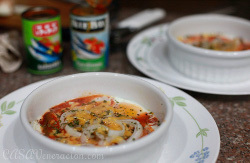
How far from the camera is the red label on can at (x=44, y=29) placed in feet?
3.87

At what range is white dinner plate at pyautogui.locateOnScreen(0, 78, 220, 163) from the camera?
2.44ft

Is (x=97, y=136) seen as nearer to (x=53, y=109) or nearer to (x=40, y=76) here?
(x=53, y=109)

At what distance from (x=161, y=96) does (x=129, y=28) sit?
882 millimetres

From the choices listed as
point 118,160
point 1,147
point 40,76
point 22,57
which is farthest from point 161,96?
point 22,57

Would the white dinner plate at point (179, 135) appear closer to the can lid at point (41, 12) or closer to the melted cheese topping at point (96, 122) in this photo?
the melted cheese topping at point (96, 122)

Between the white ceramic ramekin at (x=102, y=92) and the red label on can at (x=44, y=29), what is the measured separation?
0.37 meters

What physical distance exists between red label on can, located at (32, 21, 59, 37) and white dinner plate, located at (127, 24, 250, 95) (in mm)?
346

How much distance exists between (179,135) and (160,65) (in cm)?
56

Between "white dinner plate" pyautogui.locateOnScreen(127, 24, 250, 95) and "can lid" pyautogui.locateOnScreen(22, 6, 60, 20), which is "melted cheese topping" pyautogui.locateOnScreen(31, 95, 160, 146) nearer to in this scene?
"white dinner plate" pyautogui.locateOnScreen(127, 24, 250, 95)

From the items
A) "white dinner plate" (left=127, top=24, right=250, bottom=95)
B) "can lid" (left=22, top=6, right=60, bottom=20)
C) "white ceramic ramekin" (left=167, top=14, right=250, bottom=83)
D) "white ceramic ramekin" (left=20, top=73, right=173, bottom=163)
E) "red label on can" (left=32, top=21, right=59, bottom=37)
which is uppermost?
"can lid" (left=22, top=6, right=60, bottom=20)

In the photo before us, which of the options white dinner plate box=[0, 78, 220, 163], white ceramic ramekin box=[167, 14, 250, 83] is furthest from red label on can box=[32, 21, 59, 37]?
white ceramic ramekin box=[167, 14, 250, 83]

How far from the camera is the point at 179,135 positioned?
0.84 meters

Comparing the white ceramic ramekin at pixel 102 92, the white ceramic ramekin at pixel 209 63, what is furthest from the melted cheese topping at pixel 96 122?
the white ceramic ramekin at pixel 209 63

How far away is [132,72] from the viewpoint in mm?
1349
